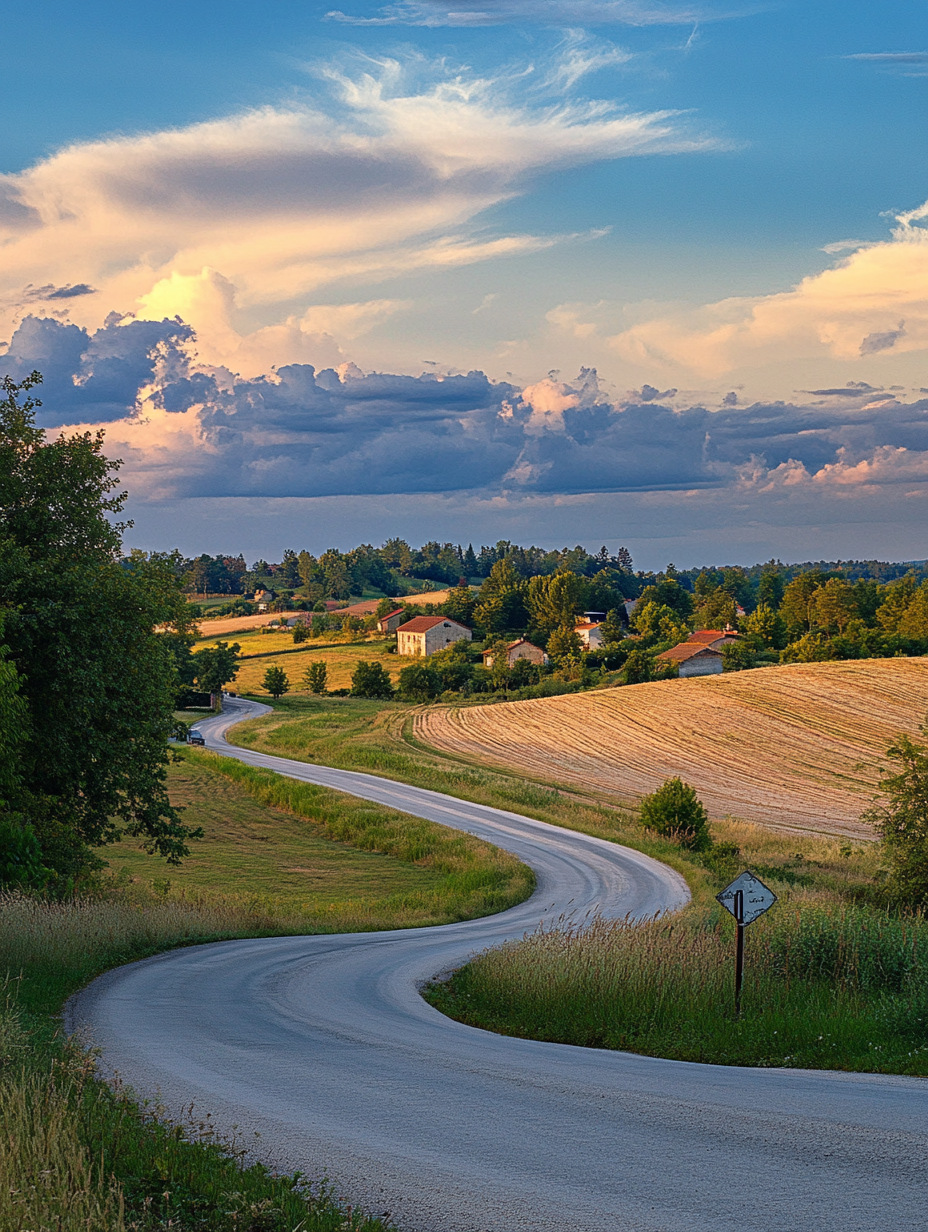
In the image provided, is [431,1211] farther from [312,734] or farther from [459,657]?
[459,657]

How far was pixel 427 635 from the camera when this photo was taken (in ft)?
492

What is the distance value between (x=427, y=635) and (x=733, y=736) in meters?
81.1

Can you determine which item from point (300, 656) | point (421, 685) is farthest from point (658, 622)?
point (300, 656)

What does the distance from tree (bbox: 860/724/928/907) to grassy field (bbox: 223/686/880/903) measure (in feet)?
9.60

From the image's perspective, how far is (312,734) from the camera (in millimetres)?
86250

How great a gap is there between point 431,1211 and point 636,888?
28.7 meters

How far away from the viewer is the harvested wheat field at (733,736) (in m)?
56.5

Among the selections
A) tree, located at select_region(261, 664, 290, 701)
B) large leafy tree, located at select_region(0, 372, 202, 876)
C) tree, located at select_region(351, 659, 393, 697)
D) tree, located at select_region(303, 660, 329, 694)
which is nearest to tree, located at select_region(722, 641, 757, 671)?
tree, located at select_region(351, 659, 393, 697)

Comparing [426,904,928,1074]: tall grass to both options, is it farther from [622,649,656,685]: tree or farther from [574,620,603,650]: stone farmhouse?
[574,620,603,650]: stone farmhouse

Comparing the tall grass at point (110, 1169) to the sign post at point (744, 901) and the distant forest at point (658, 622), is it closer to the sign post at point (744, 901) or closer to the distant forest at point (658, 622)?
the sign post at point (744, 901)

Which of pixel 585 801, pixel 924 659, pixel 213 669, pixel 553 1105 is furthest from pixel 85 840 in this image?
pixel 213 669

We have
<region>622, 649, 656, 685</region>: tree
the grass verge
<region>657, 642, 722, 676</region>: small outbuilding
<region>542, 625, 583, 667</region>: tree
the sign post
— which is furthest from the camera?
<region>542, 625, 583, 667</region>: tree

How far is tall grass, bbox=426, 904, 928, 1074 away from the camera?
12461 mm

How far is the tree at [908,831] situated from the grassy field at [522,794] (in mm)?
2927
